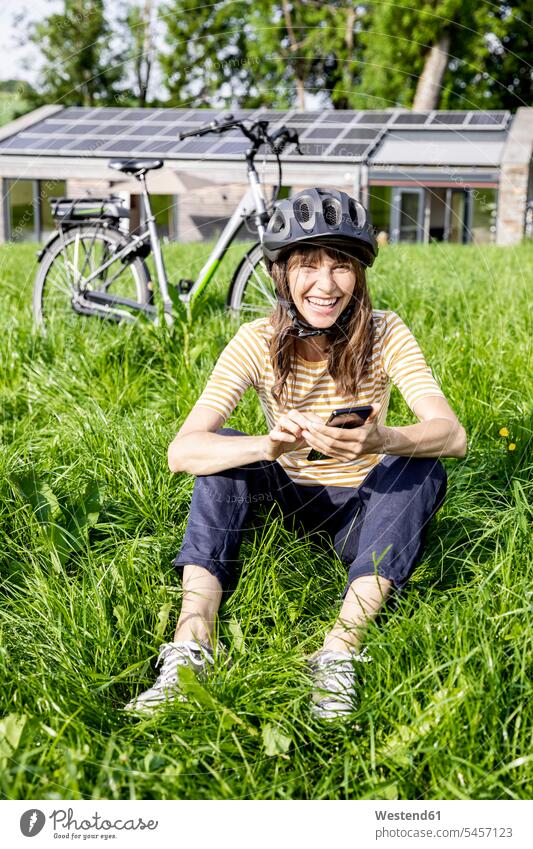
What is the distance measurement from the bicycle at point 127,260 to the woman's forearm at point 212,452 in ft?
4.15

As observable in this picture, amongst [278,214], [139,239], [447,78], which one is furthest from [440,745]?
[447,78]

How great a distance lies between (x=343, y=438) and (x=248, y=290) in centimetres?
193

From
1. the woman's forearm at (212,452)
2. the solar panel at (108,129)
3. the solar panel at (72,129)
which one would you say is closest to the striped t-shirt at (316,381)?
the woman's forearm at (212,452)

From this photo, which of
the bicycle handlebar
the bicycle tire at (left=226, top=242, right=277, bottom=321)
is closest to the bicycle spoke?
the bicycle tire at (left=226, top=242, right=277, bottom=321)

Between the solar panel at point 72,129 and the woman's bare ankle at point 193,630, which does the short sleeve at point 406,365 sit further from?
the solar panel at point 72,129

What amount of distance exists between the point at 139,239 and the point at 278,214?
1.95m

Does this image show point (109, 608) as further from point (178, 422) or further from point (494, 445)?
point (494, 445)

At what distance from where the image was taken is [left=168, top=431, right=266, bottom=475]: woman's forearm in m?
1.71

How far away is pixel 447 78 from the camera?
17.5 m

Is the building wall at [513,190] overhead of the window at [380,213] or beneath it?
beneath

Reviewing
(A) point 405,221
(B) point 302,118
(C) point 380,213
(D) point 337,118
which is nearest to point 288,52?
(C) point 380,213

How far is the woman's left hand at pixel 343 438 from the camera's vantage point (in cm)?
156

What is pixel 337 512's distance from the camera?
1927 mm
